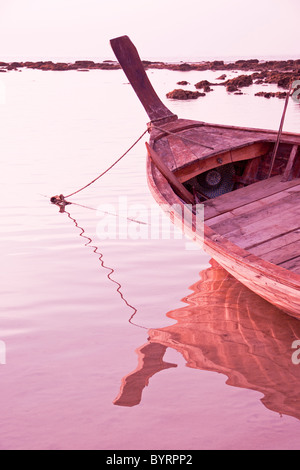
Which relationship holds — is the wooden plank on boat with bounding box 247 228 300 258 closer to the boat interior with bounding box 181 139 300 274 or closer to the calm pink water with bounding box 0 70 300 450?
the boat interior with bounding box 181 139 300 274

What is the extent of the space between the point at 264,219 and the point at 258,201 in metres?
0.61

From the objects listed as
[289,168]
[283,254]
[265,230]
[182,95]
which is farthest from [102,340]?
[182,95]

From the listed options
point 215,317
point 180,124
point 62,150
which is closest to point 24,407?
point 215,317

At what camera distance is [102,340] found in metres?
5.45

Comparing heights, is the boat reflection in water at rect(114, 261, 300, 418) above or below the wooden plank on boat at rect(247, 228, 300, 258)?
below

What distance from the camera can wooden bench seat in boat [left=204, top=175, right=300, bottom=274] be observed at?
560 centimetres

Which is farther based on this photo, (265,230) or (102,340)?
(265,230)

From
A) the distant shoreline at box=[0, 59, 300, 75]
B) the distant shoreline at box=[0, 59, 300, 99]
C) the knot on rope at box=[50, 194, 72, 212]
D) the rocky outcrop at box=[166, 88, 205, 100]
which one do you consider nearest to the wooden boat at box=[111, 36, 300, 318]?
the distant shoreline at box=[0, 59, 300, 99]

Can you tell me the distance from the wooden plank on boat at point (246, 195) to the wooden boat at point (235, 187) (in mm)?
13

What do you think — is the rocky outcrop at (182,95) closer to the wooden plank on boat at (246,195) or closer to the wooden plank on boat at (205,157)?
the wooden plank on boat at (205,157)

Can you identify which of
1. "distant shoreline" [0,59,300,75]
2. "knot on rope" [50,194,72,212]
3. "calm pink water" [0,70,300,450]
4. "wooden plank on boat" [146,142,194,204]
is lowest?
"calm pink water" [0,70,300,450]

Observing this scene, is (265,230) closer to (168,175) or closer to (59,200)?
(168,175)

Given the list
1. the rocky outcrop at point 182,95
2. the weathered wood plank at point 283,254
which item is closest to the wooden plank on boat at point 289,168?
the weathered wood plank at point 283,254

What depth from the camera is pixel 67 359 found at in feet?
16.8
